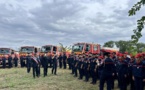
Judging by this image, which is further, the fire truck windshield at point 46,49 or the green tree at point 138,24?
the fire truck windshield at point 46,49

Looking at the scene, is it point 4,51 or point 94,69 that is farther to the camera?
point 4,51

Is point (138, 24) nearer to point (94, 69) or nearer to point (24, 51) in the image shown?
point (94, 69)

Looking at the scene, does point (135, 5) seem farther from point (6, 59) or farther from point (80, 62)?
point (6, 59)

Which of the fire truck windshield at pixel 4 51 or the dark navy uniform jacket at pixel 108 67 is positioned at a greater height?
the fire truck windshield at pixel 4 51

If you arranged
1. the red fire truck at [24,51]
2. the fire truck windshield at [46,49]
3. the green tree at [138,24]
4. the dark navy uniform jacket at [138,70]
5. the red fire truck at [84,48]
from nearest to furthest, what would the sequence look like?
the green tree at [138,24] → the dark navy uniform jacket at [138,70] → the red fire truck at [84,48] → the fire truck windshield at [46,49] → the red fire truck at [24,51]

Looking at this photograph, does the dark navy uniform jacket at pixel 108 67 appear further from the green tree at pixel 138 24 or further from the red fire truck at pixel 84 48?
the red fire truck at pixel 84 48

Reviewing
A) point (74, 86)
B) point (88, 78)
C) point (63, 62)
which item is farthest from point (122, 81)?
point (63, 62)

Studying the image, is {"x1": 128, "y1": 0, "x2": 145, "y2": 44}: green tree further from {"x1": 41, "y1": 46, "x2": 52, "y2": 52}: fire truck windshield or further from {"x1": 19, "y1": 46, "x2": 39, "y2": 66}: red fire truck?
{"x1": 19, "y1": 46, "x2": 39, "y2": 66}: red fire truck

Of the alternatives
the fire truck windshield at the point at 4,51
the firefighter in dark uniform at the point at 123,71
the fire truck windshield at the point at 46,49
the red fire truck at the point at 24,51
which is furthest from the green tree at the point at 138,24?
the fire truck windshield at the point at 4,51


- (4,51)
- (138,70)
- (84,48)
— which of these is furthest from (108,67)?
(4,51)

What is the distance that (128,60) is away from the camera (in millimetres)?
11141

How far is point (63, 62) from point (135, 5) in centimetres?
1897

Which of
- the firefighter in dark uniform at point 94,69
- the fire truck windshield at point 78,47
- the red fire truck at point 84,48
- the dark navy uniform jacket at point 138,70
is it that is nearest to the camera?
the dark navy uniform jacket at point 138,70

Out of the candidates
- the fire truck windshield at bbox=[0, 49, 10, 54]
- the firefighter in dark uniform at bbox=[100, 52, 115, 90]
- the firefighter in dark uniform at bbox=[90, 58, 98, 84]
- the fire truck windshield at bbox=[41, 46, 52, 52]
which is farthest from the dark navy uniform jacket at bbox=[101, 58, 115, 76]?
the fire truck windshield at bbox=[0, 49, 10, 54]
